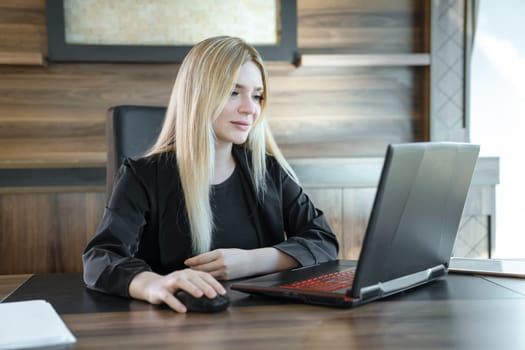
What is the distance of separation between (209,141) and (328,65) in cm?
162

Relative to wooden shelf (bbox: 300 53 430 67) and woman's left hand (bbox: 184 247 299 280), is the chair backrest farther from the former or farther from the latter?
wooden shelf (bbox: 300 53 430 67)

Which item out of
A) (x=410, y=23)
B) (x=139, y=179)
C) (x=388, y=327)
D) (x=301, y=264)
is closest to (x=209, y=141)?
(x=139, y=179)

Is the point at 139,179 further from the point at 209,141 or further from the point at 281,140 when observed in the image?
the point at 281,140

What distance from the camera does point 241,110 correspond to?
→ 171 cm

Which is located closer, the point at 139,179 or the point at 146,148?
the point at 139,179

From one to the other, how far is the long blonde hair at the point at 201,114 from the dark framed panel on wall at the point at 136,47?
1351 millimetres

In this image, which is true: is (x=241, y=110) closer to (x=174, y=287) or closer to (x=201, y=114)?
(x=201, y=114)

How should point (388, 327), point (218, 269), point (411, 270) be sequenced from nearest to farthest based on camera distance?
point (388, 327) < point (411, 270) < point (218, 269)

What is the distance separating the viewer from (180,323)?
102cm

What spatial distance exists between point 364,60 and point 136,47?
1059 mm

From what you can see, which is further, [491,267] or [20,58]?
[20,58]

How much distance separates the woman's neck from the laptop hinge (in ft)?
2.29

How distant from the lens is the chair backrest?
78.6 inches

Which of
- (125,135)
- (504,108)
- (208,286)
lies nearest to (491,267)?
(208,286)
